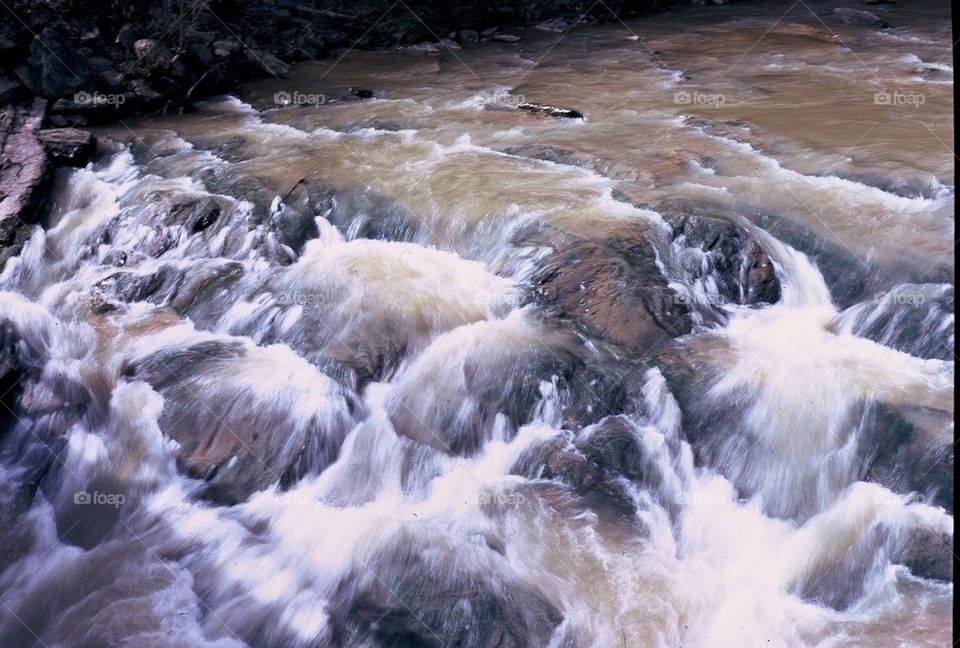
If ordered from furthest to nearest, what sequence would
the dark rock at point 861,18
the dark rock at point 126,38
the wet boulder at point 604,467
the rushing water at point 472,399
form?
the dark rock at point 861,18
the dark rock at point 126,38
the wet boulder at point 604,467
the rushing water at point 472,399

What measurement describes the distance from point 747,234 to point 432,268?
2.32 m

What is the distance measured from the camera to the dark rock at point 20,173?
26.1 feet

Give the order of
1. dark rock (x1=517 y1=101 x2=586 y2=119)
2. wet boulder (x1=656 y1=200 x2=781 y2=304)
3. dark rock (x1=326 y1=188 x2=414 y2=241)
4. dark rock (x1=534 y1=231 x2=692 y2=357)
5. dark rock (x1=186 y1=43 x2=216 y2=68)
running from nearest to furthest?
dark rock (x1=534 y1=231 x2=692 y2=357), wet boulder (x1=656 y1=200 x2=781 y2=304), dark rock (x1=326 y1=188 x2=414 y2=241), dark rock (x1=517 y1=101 x2=586 y2=119), dark rock (x1=186 y1=43 x2=216 y2=68)

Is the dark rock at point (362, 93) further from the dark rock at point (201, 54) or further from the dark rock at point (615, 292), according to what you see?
the dark rock at point (615, 292)

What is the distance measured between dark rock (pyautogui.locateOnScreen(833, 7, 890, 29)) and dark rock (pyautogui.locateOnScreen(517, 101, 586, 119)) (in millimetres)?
5557

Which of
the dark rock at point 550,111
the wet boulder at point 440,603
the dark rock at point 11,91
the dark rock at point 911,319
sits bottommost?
Result: the wet boulder at point 440,603

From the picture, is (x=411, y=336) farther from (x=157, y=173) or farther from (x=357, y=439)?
(x=157, y=173)

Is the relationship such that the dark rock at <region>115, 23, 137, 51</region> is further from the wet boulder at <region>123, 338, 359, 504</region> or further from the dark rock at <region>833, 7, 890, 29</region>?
the dark rock at <region>833, 7, 890, 29</region>

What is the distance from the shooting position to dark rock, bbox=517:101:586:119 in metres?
9.24

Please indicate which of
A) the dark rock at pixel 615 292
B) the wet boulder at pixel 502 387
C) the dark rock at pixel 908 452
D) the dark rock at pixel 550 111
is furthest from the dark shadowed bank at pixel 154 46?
the dark rock at pixel 908 452

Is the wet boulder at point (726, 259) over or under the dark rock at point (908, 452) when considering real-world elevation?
over

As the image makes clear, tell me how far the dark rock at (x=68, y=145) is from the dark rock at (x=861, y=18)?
9.97 m

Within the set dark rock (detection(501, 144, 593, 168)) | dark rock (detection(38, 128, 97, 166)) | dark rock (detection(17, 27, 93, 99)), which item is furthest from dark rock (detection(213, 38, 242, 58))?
dark rock (detection(501, 144, 593, 168))

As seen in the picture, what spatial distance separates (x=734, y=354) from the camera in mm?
5758
